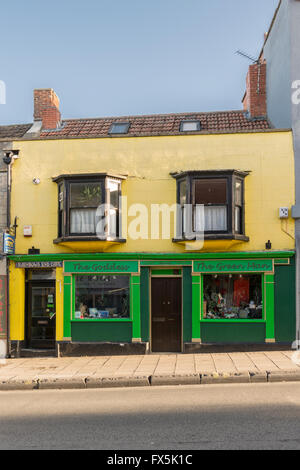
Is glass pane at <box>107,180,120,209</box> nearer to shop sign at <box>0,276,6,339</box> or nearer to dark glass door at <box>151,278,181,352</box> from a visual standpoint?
dark glass door at <box>151,278,181,352</box>

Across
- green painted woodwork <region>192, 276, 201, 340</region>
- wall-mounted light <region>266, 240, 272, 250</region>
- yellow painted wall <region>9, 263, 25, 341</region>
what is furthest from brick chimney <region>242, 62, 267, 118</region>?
yellow painted wall <region>9, 263, 25, 341</region>

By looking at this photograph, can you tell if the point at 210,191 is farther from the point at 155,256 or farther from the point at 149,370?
the point at 149,370

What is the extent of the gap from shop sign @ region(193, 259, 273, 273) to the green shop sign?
1.91 meters

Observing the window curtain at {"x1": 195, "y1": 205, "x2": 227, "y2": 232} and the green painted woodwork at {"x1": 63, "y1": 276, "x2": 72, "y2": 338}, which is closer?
the window curtain at {"x1": 195, "y1": 205, "x2": 227, "y2": 232}

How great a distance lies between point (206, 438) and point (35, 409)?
359cm

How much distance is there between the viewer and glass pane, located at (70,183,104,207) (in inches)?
562

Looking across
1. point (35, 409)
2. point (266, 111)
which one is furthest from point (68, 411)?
point (266, 111)

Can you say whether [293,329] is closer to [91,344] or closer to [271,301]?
[271,301]

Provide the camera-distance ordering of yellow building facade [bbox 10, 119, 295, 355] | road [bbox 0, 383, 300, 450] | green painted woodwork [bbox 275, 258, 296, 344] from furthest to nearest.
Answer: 1. yellow building facade [bbox 10, 119, 295, 355]
2. green painted woodwork [bbox 275, 258, 296, 344]
3. road [bbox 0, 383, 300, 450]

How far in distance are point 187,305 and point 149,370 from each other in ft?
10.0

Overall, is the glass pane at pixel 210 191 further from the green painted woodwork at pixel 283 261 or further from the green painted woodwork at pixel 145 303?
the green painted woodwork at pixel 145 303

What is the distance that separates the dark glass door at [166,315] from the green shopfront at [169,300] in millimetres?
29

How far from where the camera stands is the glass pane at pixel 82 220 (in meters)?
14.1

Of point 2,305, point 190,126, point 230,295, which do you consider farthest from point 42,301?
point 190,126
